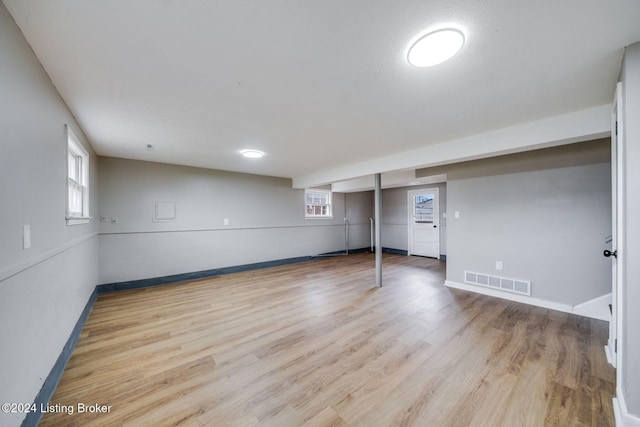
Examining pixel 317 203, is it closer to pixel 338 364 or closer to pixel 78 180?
pixel 78 180

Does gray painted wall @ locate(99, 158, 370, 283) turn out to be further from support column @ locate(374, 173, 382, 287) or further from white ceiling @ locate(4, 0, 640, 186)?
support column @ locate(374, 173, 382, 287)

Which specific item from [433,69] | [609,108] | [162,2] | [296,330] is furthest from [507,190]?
[162,2]

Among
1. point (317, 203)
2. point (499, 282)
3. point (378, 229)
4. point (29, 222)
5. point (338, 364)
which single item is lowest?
point (338, 364)

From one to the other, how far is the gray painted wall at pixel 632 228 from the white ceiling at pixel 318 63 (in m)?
0.23

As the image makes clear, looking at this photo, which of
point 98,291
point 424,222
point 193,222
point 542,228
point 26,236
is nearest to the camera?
point 26,236

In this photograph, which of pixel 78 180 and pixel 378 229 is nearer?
pixel 78 180

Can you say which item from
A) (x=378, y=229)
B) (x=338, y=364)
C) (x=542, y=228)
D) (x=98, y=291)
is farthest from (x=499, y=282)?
(x=98, y=291)

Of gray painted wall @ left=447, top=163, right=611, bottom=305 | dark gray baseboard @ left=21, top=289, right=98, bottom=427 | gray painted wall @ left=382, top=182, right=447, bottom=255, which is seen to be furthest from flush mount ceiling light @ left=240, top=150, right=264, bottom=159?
gray painted wall @ left=382, top=182, right=447, bottom=255

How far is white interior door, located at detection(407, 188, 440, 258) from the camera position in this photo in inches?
266

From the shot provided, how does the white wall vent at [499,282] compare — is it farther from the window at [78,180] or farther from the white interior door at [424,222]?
the window at [78,180]

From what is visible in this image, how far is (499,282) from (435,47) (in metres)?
3.61

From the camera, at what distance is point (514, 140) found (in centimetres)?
264

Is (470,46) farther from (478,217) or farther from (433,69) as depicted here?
(478,217)

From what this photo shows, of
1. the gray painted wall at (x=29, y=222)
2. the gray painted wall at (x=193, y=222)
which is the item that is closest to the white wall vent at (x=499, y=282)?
→ the gray painted wall at (x=193, y=222)
